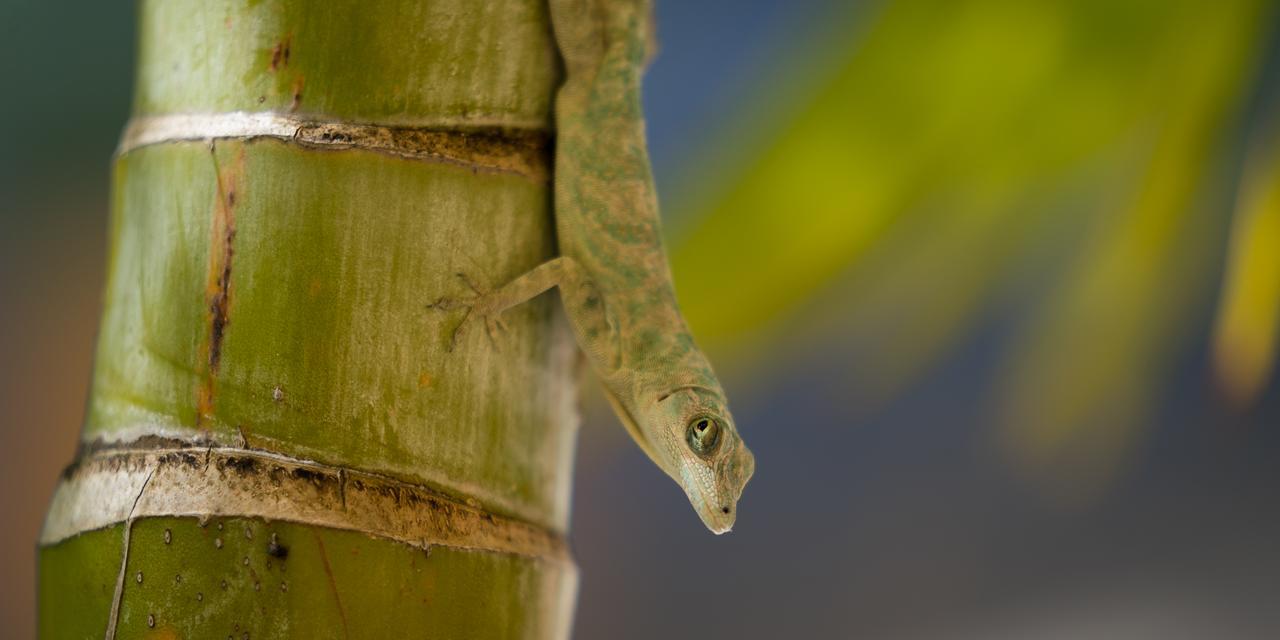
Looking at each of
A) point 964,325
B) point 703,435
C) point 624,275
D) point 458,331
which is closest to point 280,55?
A: point 458,331

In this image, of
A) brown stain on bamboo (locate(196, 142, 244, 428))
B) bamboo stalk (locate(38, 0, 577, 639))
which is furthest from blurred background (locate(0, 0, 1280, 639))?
brown stain on bamboo (locate(196, 142, 244, 428))

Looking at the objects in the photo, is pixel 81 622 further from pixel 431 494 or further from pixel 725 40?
pixel 725 40

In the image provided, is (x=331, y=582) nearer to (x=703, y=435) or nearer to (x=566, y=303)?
(x=566, y=303)

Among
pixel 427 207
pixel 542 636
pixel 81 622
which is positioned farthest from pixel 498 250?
pixel 81 622

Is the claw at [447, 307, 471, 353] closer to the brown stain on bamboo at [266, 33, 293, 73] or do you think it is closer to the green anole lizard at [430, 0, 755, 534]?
the green anole lizard at [430, 0, 755, 534]

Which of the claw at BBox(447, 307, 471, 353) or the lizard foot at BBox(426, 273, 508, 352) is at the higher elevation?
the lizard foot at BBox(426, 273, 508, 352)

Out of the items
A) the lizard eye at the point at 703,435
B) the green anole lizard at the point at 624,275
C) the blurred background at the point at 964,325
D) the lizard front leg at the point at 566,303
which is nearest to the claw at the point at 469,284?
the lizard front leg at the point at 566,303
